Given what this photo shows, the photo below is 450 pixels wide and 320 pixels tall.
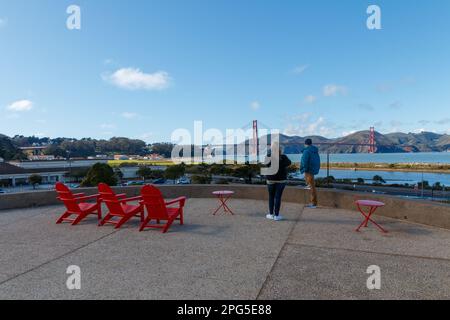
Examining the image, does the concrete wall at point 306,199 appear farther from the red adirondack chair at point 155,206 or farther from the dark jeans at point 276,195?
the red adirondack chair at point 155,206

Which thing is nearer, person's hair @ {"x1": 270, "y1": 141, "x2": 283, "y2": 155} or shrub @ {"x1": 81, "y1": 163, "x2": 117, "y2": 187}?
person's hair @ {"x1": 270, "y1": 141, "x2": 283, "y2": 155}

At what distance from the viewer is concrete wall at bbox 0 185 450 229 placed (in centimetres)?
548

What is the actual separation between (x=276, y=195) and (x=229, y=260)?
243 cm

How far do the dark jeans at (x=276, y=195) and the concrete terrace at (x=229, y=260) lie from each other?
356 millimetres

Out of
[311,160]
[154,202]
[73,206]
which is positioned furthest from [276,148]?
[73,206]

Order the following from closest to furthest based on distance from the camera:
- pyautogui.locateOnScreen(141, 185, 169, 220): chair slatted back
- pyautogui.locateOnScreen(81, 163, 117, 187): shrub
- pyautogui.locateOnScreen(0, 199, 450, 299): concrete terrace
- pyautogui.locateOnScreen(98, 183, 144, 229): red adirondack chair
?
pyautogui.locateOnScreen(0, 199, 450, 299): concrete terrace
pyautogui.locateOnScreen(141, 185, 169, 220): chair slatted back
pyautogui.locateOnScreen(98, 183, 144, 229): red adirondack chair
pyautogui.locateOnScreen(81, 163, 117, 187): shrub

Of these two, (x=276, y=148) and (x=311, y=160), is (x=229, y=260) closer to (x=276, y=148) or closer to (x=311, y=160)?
(x=276, y=148)

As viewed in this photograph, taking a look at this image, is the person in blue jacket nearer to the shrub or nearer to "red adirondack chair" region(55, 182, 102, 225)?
"red adirondack chair" region(55, 182, 102, 225)

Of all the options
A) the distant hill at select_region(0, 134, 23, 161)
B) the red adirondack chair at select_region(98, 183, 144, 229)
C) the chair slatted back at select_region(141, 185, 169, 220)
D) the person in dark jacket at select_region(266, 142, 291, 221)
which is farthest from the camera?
the distant hill at select_region(0, 134, 23, 161)

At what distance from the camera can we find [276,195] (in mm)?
5977

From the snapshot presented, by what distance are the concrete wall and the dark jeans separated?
1864 mm

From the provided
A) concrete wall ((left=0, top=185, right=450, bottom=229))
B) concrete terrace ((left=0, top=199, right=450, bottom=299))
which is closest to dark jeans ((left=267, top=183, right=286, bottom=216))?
concrete terrace ((left=0, top=199, right=450, bottom=299))

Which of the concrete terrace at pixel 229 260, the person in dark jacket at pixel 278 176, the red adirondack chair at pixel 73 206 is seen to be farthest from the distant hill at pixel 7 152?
the person in dark jacket at pixel 278 176
